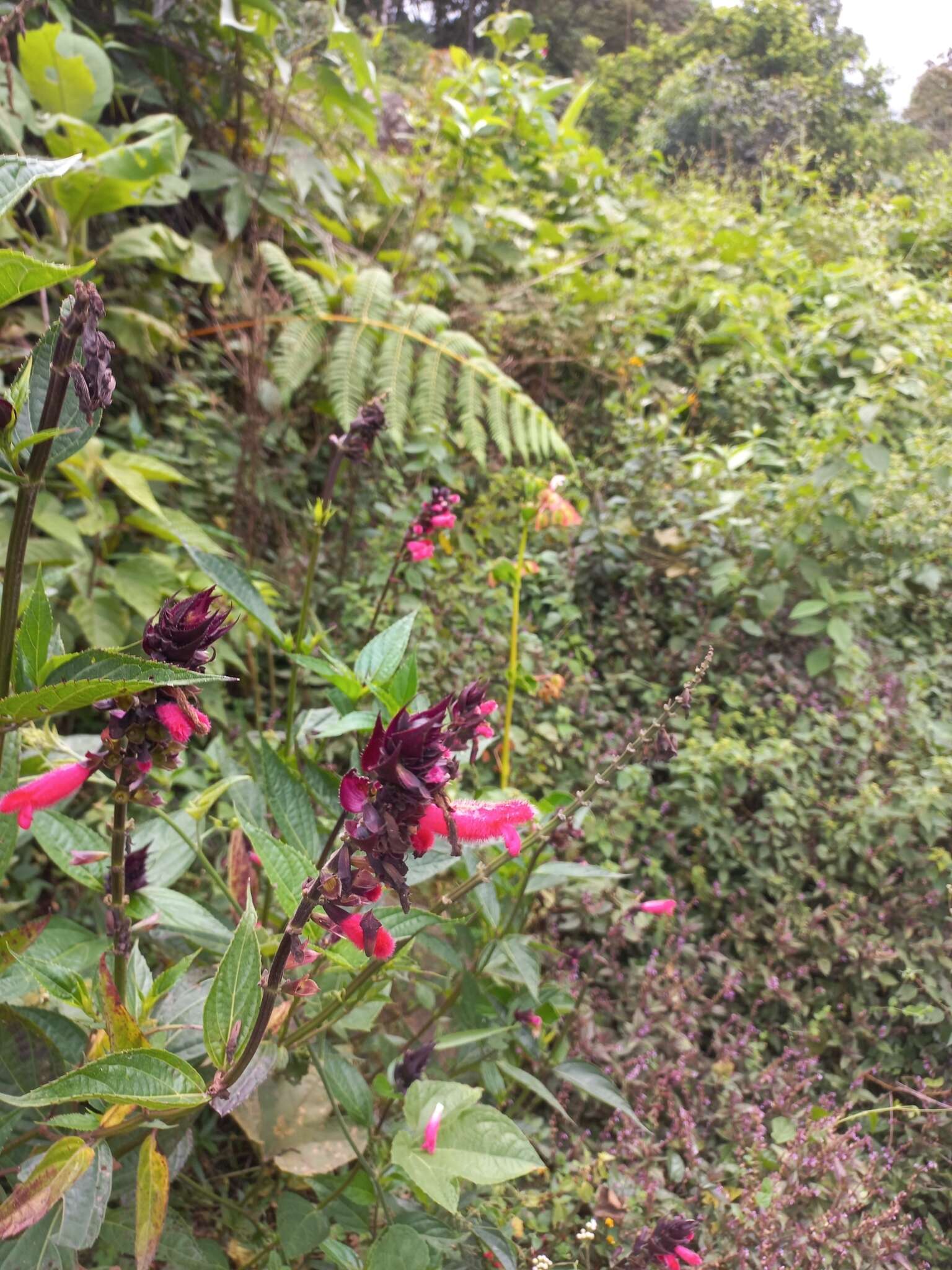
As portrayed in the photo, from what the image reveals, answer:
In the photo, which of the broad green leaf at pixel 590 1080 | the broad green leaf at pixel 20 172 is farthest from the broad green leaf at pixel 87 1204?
the broad green leaf at pixel 20 172

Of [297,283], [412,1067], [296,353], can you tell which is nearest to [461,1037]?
[412,1067]

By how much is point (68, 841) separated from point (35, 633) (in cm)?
35

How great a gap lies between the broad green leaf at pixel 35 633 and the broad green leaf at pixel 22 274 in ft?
0.73

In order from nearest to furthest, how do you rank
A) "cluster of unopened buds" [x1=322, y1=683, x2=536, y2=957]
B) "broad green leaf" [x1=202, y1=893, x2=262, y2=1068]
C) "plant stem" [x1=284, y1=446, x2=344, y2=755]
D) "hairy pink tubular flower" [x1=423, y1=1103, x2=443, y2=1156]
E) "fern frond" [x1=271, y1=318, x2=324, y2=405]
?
"cluster of unopened buds" [x1=322, y1=683, x2=536, y2=957] → "broad green leaf" [x1=202, y1=893, x2=262, y2=1068] → "hairy pink tubular flower" [x1=423, y1=1103, x2=443, y2=1156] → "plant stem" [x1=284, y1=446, x2=344, y2=755] → "fern frond" [x1=271, y1=318, x2=324, y2=405]

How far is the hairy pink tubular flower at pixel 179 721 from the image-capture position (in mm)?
617

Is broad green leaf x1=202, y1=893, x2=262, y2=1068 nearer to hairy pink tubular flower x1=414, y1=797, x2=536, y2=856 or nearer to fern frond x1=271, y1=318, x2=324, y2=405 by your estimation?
hairy pink tubular flower x1=414, y1=797, x2=536, y2=856

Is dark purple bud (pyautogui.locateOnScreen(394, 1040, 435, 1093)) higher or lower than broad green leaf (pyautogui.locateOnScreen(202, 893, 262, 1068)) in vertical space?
lower

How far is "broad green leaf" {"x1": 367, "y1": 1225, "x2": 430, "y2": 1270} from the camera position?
2.59ft

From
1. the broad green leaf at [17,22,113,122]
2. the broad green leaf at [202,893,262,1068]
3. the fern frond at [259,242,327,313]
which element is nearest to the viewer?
the broad green leaf at [202,893,262,1068]

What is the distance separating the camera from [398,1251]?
81cm

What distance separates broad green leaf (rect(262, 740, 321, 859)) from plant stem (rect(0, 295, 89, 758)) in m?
0.25

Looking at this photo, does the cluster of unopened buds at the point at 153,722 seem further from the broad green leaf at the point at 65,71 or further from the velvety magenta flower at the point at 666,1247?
the broad green leaf at the point at 65,71

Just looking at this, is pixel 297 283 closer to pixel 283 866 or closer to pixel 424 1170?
pixel 283 866

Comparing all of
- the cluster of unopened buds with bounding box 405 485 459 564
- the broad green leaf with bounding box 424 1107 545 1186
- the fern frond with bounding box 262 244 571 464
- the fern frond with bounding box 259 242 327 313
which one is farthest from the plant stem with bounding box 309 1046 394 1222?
the fern frond with bounding box 259 242 327 313
